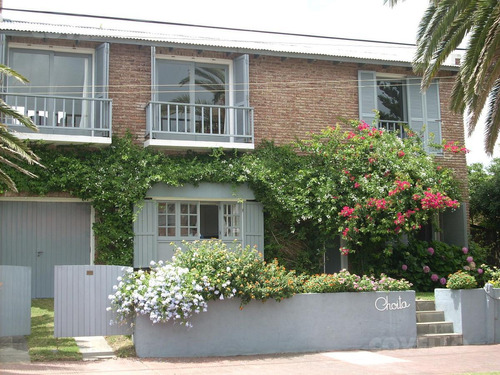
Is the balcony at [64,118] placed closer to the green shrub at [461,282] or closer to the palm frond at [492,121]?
the green shrub at [461,282]

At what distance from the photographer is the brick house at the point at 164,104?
1525 cm

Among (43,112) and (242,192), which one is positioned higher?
(43,112)

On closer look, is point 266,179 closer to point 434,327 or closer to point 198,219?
point 198,219

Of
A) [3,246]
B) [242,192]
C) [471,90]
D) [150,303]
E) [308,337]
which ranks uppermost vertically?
[471,90]

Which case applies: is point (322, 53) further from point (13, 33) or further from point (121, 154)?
point (13, 33)

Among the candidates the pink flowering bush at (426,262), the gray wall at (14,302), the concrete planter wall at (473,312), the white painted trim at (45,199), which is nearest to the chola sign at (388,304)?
the concrete planter wall at (473,312)

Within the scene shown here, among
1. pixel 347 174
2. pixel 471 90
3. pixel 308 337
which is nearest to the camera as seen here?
pixel 308 337

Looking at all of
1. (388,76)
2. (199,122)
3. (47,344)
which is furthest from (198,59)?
(47,344)

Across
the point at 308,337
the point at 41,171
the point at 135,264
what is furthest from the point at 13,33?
the point at 308,337

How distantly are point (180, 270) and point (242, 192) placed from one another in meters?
5.75

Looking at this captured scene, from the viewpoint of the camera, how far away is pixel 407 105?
61.9 ft

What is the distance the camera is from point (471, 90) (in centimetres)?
1282

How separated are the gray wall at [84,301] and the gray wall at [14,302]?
27.9 inches

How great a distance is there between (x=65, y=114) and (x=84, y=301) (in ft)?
20.7
